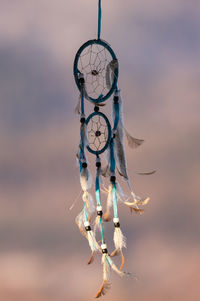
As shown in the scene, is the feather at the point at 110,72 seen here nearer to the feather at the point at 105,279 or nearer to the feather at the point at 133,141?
the feather at the point at 133,141

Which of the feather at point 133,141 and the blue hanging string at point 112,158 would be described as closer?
the blue hanging string at point 112,158

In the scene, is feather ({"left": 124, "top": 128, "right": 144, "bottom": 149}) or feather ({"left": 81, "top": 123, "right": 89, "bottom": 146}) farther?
feather ({"left": 124, "top": 128, "right": 144, "bottom": 149})

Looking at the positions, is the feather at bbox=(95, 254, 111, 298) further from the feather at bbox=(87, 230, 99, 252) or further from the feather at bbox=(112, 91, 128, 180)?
the feather at bbox=(112, 91, 128, 180)

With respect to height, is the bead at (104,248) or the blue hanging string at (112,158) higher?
the blue hanging string at (112,158)

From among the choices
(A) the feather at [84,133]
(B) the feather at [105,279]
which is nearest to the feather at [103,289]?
(B) the feather at [105,279]

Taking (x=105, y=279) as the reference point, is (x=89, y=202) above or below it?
above

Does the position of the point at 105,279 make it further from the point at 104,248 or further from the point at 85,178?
the point at 85,178

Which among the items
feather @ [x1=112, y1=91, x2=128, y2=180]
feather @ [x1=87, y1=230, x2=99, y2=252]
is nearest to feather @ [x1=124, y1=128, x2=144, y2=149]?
feather @ [x1=112, y1=91, x2=128, y2=180]

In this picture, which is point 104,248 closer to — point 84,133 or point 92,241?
point 92,241

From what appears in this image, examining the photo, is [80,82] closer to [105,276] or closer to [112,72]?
[112,72]

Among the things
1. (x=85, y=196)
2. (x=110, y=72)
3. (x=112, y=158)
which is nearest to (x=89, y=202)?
(x=85, y=196)

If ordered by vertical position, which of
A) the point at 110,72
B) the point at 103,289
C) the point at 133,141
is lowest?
the point at 103,289

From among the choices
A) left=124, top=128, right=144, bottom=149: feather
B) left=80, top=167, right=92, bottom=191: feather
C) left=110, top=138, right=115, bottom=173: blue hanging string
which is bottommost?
left=80, top=167, right=92, bottom=191: feather

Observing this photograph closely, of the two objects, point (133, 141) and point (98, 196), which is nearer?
point (98, 196)
